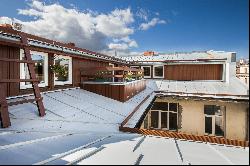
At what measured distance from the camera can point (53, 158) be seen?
2.92 meters

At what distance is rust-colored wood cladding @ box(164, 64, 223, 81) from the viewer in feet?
69.4

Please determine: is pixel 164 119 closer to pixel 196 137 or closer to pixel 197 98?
pixel 197 98

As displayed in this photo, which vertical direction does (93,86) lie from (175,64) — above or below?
below

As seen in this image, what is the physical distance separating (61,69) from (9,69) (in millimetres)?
2517

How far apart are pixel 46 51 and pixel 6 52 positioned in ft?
6.10

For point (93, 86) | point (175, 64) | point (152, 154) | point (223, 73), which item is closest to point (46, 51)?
point (93, 86)

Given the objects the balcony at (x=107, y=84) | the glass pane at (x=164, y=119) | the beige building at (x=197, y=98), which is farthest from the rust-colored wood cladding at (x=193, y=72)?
the balcony at (x=107, y=84)

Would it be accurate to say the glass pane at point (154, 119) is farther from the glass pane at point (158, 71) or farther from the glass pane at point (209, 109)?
the glass pane at point (158, 71)

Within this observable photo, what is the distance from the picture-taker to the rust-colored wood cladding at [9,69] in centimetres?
729

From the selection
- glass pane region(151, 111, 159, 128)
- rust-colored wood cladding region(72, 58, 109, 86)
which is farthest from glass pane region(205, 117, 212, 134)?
rust-colored wood cladding region(72, 58, 109, 86)

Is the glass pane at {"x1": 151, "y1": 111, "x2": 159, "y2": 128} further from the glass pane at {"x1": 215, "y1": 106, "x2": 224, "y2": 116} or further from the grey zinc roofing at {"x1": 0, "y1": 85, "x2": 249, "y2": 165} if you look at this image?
the grey zinc roofing at {"x1": 0, "y1": 85, "x2": 249, "y2": 165}

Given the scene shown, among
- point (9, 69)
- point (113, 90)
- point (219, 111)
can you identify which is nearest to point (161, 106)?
point (219, 111)

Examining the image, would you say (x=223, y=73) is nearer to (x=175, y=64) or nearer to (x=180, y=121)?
(x=175, y=64)

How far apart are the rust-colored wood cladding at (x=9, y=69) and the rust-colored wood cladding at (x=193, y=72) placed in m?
17.2
